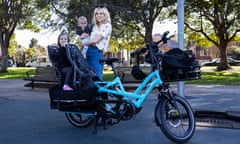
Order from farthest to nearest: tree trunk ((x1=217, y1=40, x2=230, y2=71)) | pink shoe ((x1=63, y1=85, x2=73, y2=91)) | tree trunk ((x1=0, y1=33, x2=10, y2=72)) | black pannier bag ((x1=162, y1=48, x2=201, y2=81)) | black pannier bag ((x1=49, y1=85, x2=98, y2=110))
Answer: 1. tree trunk ((x1=217, y1=40, x2=230, y2=71))
2. tree trunk ((x1=0, y1=33, x2=10, y2=72))
3. pink shoe ((x1=63, y1=85, x2=73, y2=91))
4. black pannier bag ((x1=49, y1=85, x2=98, y2=110))
5. black pannier bag ((x1=162, y1=48, x2=201, y2=81))

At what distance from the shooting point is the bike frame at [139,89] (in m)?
4.62

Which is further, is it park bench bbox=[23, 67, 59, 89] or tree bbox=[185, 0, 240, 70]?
tree bbox=[185, 0, 240, 70]

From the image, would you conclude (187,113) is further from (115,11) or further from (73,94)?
(115,11)

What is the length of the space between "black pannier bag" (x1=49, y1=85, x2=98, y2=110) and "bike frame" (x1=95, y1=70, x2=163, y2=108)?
19 cm

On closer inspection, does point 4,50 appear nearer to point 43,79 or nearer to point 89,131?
point 43,79

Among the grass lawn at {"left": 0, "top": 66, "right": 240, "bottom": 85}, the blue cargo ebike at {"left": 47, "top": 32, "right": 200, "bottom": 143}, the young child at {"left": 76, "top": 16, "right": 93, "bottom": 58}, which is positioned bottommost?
the grass lawn at {"left": 0, "top": 66, "right": 240, "bottom": 85}

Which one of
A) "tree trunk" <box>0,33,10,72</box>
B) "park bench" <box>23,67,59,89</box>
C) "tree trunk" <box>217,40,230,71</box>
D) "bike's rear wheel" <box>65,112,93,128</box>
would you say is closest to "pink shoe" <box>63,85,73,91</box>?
"bike's rear wheel" <box>65,112,93,128</box>

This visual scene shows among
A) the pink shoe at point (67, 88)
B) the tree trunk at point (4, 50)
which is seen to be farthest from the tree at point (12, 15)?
the pink shoe at point (67, 88)

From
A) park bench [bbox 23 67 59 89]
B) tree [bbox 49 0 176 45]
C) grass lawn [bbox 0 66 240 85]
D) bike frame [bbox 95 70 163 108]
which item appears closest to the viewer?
bike frame [bbox 95 70 163 108]

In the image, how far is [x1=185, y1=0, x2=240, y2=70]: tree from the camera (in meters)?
28.1

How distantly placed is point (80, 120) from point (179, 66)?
2.06 meters

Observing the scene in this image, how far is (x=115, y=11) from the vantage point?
21156 mm

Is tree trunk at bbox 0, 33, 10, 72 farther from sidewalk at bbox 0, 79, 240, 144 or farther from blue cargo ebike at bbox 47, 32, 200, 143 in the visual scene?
blue cargo ebike at bbox 47, 32, 200, 143

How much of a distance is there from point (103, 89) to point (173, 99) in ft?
3.57
